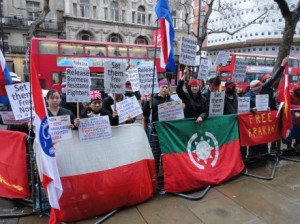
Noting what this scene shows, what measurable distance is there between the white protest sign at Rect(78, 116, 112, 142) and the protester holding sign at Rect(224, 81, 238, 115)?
263cm

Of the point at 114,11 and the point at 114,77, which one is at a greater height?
the point at 114,11

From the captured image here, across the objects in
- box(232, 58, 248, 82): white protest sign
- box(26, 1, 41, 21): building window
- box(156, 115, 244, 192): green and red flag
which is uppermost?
box(26, 1, 41, 21): building window

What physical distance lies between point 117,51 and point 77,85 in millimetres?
15522

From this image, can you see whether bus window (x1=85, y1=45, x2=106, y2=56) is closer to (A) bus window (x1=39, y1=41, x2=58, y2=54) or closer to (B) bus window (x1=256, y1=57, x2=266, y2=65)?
(A) bus window (x1=39, y1=41, x2=58, y2=54)

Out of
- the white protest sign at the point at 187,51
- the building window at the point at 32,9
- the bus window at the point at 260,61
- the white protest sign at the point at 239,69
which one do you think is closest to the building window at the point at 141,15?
the building window at the point at 32,9

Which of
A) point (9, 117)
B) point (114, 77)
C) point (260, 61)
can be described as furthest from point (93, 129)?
point (260, 61)

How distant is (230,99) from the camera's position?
5387 millimetres

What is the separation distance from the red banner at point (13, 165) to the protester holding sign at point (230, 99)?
11.9 feet

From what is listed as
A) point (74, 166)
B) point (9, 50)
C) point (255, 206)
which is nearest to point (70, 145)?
point (74, 166)

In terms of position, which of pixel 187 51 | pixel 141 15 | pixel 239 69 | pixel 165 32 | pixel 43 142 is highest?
pixel 141 15

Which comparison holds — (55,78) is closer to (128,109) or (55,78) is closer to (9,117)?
(9,117)

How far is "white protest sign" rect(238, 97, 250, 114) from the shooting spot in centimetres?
517

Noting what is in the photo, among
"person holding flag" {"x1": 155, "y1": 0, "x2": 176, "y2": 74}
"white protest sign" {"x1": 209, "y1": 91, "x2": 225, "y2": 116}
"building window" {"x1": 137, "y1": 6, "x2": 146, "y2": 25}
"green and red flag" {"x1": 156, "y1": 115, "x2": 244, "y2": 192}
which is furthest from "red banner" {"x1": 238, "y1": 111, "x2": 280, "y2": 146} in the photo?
"building window" {"x1": 137, "y1": 6, "x2": 146, "y2": 25}

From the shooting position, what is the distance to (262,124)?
5371 millimetres
